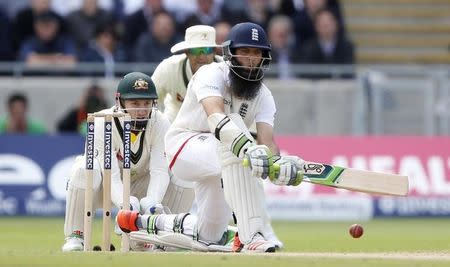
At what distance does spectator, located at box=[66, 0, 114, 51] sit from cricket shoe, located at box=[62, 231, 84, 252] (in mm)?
9573

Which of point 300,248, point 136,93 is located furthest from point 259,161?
point 300,248

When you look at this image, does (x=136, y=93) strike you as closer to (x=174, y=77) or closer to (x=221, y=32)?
(x=174, y=77)

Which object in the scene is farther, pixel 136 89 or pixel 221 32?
pixel 221 32

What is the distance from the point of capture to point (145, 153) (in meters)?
10.6

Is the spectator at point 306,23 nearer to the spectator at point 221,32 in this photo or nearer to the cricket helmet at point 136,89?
the spectator at point 221,32

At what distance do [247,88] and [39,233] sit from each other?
16.2ft

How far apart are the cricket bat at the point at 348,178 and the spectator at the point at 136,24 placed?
35.0 feet

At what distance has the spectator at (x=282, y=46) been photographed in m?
19.6

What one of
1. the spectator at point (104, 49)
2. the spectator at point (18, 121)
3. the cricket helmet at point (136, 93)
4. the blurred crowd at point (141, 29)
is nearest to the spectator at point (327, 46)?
the blurred crowd at point (141, 29)

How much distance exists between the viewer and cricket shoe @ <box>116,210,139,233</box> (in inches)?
392

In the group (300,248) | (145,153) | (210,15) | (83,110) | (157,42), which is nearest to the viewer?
(145,153)

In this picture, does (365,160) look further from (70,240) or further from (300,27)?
(70,240)

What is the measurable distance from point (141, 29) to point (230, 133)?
10715mm

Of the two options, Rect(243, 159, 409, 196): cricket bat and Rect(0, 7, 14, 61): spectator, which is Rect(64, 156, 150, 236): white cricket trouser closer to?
Rect(243, 159, 409, 196): cricket bat
